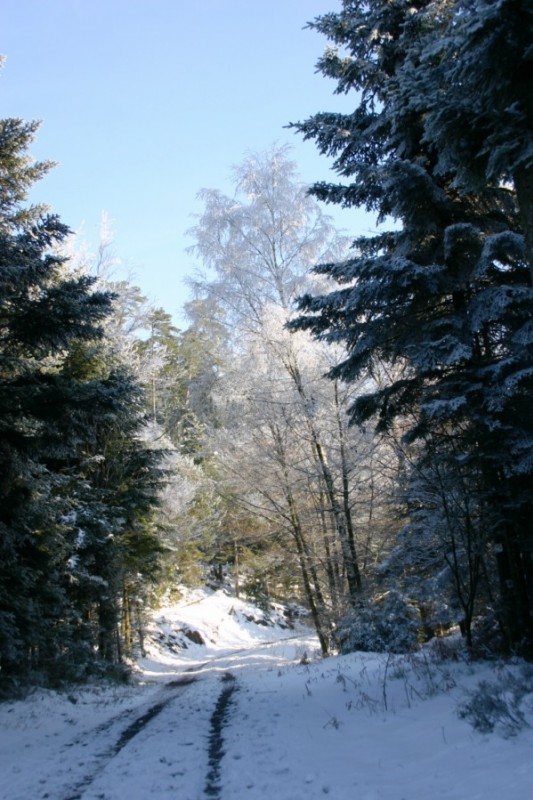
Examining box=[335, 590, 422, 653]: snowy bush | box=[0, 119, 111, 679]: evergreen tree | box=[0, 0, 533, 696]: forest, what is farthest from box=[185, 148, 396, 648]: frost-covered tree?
box=[0, 119, 111, 679]: evergreen tree

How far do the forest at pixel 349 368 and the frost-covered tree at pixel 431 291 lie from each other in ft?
0.13

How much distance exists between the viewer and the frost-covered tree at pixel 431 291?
260 inches

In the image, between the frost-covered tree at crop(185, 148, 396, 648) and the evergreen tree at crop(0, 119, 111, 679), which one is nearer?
the evergreen tree at crop(0, 119, 111, 679)

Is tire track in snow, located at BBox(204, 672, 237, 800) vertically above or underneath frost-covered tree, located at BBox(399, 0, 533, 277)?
underneath

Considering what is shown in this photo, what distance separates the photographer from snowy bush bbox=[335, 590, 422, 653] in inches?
→ 467

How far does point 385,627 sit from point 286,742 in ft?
22.9

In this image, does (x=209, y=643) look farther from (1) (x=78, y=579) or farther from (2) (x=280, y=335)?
(2) (x=280, y=335)

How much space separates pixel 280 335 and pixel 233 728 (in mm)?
10162

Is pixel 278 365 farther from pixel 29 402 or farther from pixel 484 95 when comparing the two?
pixel 484 95

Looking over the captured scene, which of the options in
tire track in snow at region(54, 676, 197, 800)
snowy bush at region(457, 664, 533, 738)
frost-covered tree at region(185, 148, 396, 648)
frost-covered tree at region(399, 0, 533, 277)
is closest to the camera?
snowy bush at region(457, 664, 533, 738)

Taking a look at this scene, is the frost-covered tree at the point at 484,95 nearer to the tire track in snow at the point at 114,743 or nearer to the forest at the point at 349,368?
the forest at the point at 349,368

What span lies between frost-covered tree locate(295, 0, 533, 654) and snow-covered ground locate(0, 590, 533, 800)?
199 cm

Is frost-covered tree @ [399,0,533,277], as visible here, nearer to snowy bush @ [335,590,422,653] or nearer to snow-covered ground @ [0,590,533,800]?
snow-covered ground @ [0,590,533,800]

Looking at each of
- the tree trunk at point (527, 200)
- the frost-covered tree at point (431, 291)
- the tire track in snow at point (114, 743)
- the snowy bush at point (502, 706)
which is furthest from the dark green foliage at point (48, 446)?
the snowy bush at point (502, 706)
